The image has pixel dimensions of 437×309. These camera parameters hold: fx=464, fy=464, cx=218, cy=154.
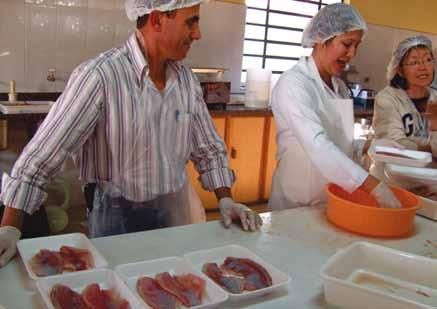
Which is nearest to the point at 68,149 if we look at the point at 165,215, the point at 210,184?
the point at 165,215

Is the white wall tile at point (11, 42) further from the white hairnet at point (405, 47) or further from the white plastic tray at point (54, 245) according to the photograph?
the white hairnet at point (405, 47)

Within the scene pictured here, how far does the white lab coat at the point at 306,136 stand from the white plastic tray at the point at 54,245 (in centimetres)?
90

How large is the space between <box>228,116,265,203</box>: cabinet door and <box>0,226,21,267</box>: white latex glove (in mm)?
2599

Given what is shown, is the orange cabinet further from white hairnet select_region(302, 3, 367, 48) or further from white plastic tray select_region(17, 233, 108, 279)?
white plastic tray select_region(17, 233, 108, 279)

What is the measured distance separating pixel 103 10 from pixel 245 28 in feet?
4.50

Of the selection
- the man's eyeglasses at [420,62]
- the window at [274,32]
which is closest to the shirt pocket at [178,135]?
the man's eyeglasses at [420,62]

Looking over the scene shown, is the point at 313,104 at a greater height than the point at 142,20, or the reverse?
the point at 142,20

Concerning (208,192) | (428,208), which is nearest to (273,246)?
(428,208)

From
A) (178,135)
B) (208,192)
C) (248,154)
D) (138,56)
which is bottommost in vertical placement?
(208,192)

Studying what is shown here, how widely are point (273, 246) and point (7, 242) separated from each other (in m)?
0.74

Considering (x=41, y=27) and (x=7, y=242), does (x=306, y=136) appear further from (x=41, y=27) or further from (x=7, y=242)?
(x=41, y=27)

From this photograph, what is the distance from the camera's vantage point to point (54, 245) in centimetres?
125

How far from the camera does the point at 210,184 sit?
1.76m

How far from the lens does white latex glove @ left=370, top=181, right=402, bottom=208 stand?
1.57 metres
